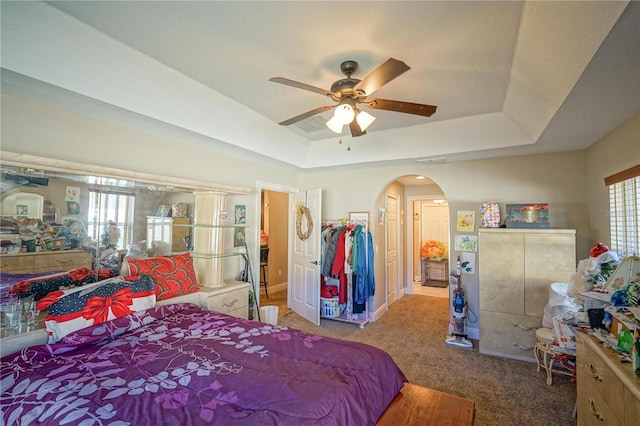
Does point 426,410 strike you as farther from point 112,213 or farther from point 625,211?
point 112,213

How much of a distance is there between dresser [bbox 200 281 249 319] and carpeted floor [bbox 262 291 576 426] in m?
1.25

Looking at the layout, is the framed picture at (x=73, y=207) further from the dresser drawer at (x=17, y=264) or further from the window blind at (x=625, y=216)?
the window blind at (x=625, y=216)

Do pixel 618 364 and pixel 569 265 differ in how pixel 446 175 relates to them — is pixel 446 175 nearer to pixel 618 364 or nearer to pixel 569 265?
pixel 569 265

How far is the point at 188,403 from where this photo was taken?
126 cm

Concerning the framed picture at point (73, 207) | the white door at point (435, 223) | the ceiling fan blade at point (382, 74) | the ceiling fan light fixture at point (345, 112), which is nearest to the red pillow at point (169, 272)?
the framed picture at point (73, 207)

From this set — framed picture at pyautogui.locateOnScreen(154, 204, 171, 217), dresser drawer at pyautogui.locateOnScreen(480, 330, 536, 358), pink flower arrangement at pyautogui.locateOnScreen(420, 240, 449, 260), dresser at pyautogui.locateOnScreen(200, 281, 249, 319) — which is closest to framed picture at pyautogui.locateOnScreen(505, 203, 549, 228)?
dresser drawer at pyautogui.locateOnScreen(480, 330, 536, 358)

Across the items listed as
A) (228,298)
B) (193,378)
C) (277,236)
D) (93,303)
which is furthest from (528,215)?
(277,236)

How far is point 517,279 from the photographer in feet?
10.3

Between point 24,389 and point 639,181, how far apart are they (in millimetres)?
3897

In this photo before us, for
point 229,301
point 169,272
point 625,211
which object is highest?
point 625,211

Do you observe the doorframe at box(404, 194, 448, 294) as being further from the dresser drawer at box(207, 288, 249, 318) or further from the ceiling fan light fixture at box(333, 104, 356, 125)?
the ceiling fan light fixture at box(333, 104, 356, 125)

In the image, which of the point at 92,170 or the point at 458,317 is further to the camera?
the point at 458,317

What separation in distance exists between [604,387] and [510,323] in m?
1.91

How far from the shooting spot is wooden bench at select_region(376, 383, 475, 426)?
1.57 meters
